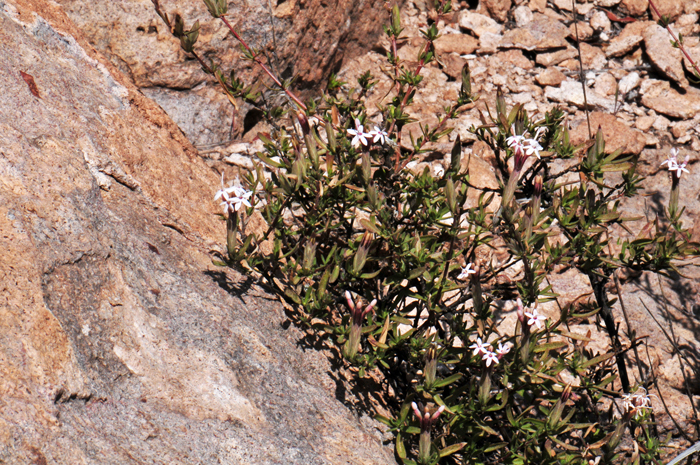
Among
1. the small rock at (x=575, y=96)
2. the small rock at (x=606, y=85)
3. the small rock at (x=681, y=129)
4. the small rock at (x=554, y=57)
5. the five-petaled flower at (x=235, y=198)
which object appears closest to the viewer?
the five-petaled flower at (x=235, y=198)

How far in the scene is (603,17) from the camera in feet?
16.5

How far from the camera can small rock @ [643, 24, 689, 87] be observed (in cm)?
464

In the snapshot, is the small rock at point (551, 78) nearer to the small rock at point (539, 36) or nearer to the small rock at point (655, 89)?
the small rock at point (539, 36)

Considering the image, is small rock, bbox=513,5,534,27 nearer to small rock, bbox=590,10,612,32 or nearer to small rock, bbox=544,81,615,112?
small rock, bbox=590,10,612,32

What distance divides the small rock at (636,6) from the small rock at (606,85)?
752mm

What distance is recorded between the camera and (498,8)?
5.08m

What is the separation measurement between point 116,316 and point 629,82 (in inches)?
169

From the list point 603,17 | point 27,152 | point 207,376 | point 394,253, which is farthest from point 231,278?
point 603,17

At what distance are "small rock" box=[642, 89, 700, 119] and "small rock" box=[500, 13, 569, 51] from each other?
32.7 inches

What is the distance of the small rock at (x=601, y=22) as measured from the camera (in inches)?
197

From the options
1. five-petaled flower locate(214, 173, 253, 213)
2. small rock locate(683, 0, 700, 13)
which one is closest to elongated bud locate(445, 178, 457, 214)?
five-petaled flower locate(214, 173, 253, 213)

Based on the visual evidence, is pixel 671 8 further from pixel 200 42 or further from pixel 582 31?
pixel 200 42

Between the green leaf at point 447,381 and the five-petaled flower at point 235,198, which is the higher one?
the five-petaled flower at point 235,198

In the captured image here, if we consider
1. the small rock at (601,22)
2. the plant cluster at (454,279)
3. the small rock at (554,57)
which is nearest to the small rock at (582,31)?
the small rock at (601,22)
